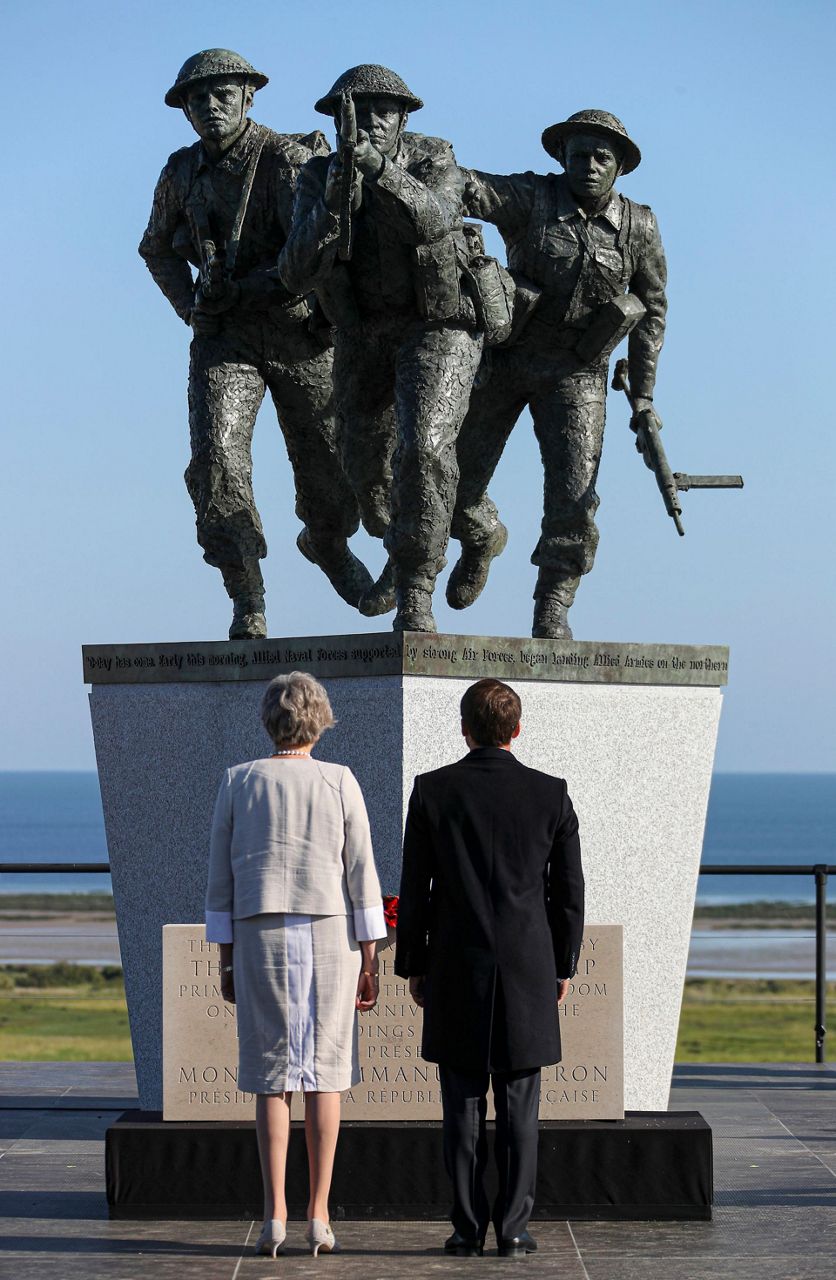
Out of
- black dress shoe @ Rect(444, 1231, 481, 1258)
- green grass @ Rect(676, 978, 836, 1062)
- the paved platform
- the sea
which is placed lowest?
the sea

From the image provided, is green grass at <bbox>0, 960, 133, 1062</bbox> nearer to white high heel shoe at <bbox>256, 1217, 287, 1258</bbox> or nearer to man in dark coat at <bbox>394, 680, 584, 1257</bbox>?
white high heel shoe at <bbox>256, 1217, 287, 1258</bbox>

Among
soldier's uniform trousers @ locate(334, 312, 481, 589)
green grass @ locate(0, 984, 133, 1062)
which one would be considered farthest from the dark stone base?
green grass @ locate(0, 984, 133, 1062)

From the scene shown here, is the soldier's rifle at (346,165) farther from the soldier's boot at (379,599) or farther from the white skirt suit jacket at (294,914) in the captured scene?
the white skirt suit jacket at (294,914)

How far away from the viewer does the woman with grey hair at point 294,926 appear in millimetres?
5379

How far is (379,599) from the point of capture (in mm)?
9258

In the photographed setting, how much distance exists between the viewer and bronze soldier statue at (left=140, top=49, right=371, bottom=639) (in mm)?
8461

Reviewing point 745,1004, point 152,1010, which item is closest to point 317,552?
point 152,1010

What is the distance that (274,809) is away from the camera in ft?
17.8

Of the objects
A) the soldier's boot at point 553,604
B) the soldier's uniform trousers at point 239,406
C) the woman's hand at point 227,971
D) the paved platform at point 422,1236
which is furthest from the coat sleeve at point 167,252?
the woman's hand at point 227,971

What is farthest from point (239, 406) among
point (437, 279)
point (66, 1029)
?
point (66, 1029)

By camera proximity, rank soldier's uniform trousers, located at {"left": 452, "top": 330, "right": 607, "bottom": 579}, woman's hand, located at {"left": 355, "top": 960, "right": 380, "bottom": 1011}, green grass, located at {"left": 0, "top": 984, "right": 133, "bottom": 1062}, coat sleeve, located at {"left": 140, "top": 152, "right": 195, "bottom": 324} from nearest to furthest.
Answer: woman's hand, located at {"left": 355, "top": 960, "right": 380, "bottom": 1011} → coat sleeve, located at {"left": 140, "top": 152, "right": 195, "bottom": 324} → soldier's uniform trousers, located at {"left": 452, "top": 330, "right": 607, "bottom": 579} → green grass, located at {"left": 0, "top": 984, "right": 133, "bottom": 1062}

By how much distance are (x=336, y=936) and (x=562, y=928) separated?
65cm

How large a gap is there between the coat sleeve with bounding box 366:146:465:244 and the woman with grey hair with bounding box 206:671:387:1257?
3061 millimetres

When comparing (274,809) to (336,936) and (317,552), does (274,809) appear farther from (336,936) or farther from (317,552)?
(317,552)
